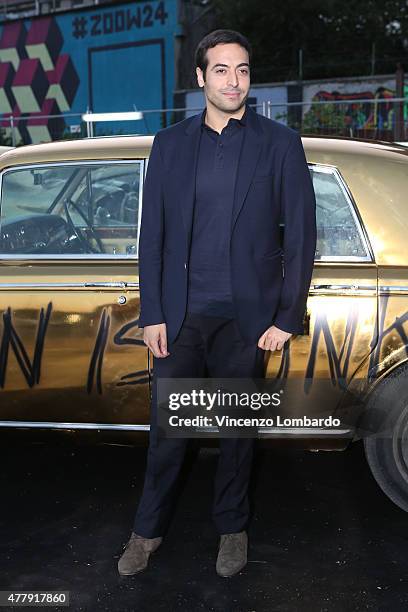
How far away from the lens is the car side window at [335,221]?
3.41m

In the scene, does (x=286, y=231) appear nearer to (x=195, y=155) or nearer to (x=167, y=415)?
(x=195, y=155)

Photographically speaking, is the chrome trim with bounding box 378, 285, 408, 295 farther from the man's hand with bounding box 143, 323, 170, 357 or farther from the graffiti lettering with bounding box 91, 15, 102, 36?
the graffiti lettering with bounding box 91, 15, 102, 36

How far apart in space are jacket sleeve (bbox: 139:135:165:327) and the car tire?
111 cm

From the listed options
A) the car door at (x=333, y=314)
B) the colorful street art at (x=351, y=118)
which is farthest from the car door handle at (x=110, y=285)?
the colorful street art at (x=351, y=118)

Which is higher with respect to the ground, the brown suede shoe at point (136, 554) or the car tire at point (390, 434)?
the car tire at point (390, 434)

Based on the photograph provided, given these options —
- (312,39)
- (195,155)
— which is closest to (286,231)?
(195,155)

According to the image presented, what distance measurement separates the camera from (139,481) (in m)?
4.02

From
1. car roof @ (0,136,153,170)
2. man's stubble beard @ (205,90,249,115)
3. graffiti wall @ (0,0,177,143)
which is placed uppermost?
graffiti wall @ (0,0,177,143)

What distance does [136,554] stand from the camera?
3174mm

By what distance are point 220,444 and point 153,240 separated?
3.09ft

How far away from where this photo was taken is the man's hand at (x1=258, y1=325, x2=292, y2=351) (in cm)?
296

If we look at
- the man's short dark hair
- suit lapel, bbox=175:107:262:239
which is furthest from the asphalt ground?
the man's short dark hair

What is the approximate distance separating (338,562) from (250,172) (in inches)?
66.6

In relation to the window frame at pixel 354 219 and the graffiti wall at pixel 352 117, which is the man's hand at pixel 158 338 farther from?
the graffiti wall at pixel 352 117
